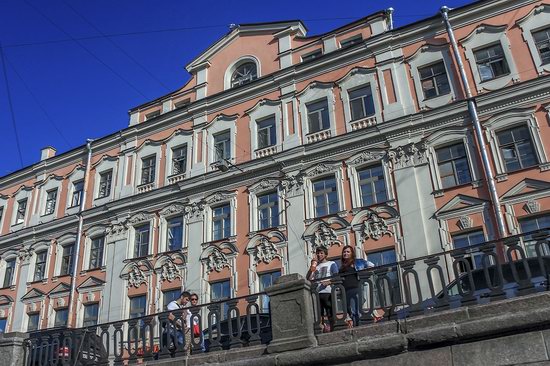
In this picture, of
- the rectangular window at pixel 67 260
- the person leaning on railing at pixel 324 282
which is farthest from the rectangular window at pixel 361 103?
the rectangular window at pixel 67 260

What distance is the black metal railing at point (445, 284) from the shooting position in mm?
7007

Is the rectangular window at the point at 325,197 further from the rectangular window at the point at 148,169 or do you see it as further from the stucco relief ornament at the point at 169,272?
the rectangular window at the point at 148,169

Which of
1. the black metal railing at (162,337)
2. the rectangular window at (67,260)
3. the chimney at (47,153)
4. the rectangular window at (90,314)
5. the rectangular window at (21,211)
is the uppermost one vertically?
the chimney at (47,153)

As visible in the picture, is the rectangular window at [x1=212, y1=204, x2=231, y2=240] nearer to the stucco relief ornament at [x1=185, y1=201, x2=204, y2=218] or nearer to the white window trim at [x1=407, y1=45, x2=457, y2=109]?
the stucco relief ornament at [x1=185, y1=201, x2=204, y2=218]

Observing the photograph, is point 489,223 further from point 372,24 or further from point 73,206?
point 73,206

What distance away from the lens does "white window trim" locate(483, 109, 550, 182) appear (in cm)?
1481

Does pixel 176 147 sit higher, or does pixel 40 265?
pixel 176 147

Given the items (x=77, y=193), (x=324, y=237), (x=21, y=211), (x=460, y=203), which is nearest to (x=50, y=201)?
(x=77, y=193)

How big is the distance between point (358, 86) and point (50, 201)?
54.8 feet

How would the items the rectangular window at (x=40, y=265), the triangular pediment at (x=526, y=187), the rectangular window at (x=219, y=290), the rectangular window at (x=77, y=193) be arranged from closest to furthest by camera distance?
the triangular pediment at (x=526, y=187), the rectangular window at (x=219, y=290), the rectangular window at (x=40, y=265), the rectangular window at (x=77, y=193)

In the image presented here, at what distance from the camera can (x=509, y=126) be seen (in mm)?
15500

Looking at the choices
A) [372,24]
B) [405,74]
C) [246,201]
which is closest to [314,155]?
[246,201]

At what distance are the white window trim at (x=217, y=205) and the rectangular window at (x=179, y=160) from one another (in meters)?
2.31

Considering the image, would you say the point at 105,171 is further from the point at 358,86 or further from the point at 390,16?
the point at 390,16
